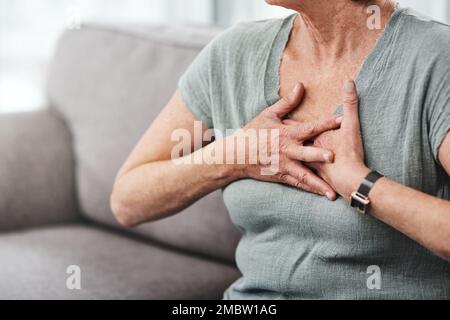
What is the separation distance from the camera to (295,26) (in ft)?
4.09

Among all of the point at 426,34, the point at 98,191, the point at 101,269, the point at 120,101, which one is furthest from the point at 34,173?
the point at 426,34

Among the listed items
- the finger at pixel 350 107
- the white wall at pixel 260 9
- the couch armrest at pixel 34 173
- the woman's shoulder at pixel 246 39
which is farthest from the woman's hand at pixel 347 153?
the couch armrest at pixel 34 173

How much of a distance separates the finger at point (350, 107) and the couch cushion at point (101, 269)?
1.83 ft

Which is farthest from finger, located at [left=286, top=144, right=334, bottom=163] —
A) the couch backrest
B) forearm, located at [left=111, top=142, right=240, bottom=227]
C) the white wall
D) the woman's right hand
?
the white wall

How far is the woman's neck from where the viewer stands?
3.66 ft

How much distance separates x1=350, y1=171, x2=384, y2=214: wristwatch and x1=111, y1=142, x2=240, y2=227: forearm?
244 millimetres

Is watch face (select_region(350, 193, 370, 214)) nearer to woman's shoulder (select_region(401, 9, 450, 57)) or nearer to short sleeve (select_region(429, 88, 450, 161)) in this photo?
short sleeve (select_region(429, 88, 450, 161))

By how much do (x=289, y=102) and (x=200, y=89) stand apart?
0.68ft

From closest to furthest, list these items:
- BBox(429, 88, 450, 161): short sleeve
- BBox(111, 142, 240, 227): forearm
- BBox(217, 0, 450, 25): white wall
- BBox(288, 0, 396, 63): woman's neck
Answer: BBox(429, 88, 450, 161): short sleeve
BBox(288, 0, 396, 63): woman's neck
BBox(111, 142, 240, 227): forearm
BBox(217, 0, 450, 25): white wall

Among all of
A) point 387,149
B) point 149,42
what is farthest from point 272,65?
point 149,42

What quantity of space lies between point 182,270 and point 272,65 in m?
0.54

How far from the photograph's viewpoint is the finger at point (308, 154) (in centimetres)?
109

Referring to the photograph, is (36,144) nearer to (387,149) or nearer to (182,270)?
(182,270)

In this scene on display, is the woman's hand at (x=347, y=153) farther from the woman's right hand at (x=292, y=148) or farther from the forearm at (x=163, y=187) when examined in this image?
the forearm at (x=163, y=187)
